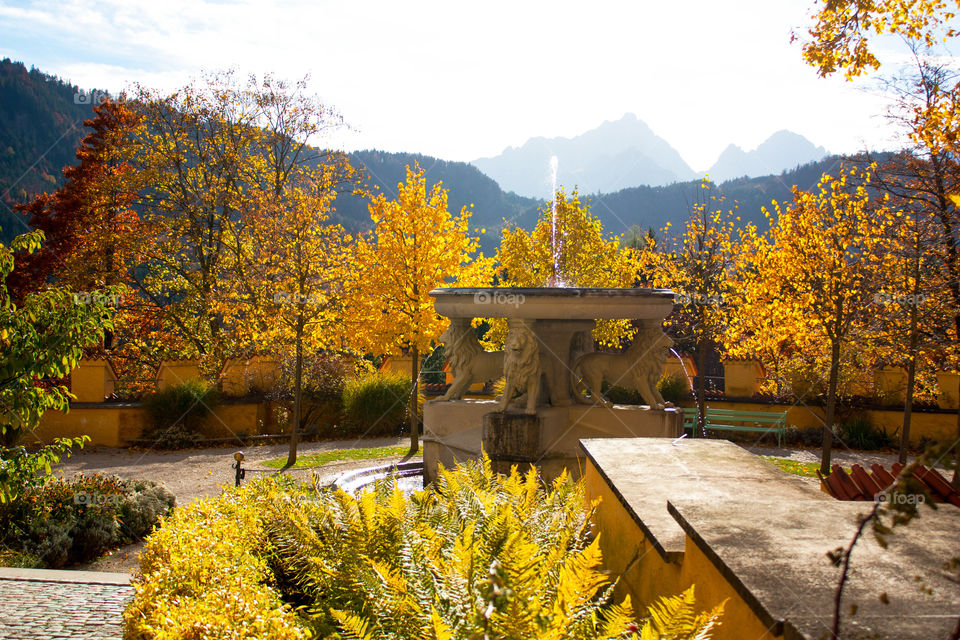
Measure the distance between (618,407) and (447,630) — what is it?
268 inches

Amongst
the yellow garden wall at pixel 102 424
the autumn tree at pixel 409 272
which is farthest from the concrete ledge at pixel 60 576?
the yellow garden wall at pixel 102 424

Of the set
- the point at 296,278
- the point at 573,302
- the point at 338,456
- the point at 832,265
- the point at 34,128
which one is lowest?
the point at 338,456

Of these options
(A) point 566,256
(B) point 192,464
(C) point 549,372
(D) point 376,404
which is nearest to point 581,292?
(C) point 549,372

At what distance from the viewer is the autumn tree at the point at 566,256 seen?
19797 millimetres

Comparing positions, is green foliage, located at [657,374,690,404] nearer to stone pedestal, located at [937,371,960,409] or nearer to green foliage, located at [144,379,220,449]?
stone pedestal, located at [937,371,960,409]

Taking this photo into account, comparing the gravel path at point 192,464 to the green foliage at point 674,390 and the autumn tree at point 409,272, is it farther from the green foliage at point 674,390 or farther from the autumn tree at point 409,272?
the green foliage at point 674,390

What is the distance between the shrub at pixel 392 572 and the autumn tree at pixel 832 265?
10.7m

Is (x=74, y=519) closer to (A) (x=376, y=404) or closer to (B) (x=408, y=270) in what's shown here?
(B) (x=408, y=270)

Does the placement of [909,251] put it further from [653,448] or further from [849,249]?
[653,448]

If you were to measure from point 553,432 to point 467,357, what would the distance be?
1596mm

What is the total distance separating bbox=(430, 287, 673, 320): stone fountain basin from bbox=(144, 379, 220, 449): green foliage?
11577mm

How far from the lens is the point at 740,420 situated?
17375 millimetres

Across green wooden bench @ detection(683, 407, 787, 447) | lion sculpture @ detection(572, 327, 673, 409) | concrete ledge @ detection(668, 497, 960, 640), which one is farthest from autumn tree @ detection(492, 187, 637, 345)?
concrete ledge @ detection(668, 497, 960, 640)

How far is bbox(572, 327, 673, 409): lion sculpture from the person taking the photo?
321 inches
